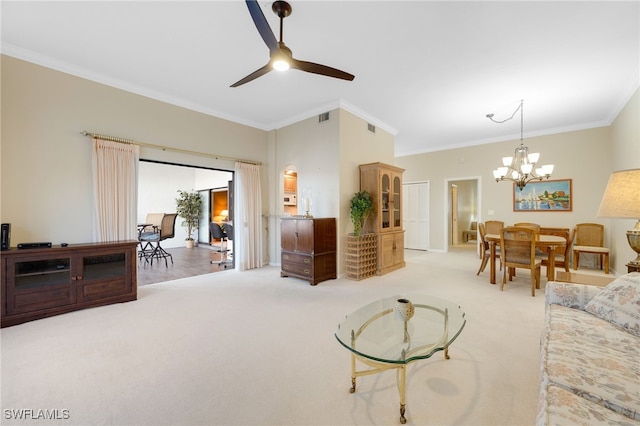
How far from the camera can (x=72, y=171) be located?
343cm

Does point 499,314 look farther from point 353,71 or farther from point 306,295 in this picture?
point 353,71

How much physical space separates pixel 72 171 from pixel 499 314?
5.56 metres

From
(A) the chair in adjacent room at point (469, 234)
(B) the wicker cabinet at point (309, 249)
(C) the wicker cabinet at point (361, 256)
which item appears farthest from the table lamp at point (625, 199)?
(A) the chair in adjacent room at point (469, 234)

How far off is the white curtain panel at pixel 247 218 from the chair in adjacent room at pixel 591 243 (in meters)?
6.24

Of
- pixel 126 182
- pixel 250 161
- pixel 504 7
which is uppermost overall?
pixel 504 7

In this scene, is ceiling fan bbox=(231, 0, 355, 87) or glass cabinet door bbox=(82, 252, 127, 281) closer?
ceiling fan bbox=(231, 0, 355, 87)

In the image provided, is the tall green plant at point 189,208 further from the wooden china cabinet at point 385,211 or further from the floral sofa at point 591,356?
the floral sofa at point 591,356

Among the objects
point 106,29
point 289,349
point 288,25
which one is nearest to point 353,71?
point 288,25

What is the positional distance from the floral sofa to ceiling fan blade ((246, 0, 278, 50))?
2.61 meters

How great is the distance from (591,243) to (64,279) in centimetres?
871

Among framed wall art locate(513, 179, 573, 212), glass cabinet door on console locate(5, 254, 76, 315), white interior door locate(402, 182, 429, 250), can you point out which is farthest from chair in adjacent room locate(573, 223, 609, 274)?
glass cabinet door on console locate(5, 254, 76, 315)

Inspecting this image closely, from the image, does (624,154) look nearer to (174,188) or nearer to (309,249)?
(309,249)

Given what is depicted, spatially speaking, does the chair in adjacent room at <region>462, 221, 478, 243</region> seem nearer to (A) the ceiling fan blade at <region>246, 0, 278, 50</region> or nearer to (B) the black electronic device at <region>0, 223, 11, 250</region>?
(A) the ceiling fan blade at <region>246, 0, 278, 50</region>

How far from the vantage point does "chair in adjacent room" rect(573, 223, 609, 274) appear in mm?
4859
